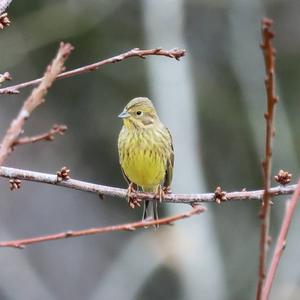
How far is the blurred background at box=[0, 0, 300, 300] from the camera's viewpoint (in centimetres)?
1473

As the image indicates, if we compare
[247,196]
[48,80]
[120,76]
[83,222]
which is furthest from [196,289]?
[48,80]

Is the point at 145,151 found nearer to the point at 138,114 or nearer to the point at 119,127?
the point at 138,114

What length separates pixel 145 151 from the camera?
5879mm

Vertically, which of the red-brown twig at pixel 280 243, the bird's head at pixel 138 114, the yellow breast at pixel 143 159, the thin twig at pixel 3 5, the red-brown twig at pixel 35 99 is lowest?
the red-brown twig at pixel 280 243

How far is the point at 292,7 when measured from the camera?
16.8 m

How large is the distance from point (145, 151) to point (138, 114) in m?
0.38

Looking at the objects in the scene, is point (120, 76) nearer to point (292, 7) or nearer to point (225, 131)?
point (225, 131)

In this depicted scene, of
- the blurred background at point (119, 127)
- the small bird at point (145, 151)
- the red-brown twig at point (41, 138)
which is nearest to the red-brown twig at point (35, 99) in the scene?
the red-brown twig at point (41, 138)

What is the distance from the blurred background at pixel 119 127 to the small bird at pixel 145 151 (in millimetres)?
7590

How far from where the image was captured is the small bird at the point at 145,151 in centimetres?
580

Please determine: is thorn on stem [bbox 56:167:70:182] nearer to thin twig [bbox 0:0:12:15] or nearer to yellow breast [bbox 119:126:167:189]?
thin twig [bbox 0:0:12:15]

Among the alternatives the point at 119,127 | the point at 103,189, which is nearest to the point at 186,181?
the point at 119,127

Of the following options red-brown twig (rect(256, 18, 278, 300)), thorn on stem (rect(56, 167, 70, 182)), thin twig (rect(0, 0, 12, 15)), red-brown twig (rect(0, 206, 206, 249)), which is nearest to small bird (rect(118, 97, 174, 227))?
thorn on stem (rect(56, 167, 70, 182))

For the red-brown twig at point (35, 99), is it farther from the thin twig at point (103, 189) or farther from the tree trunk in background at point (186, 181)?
the tree trunk in background at point (186, 181)
